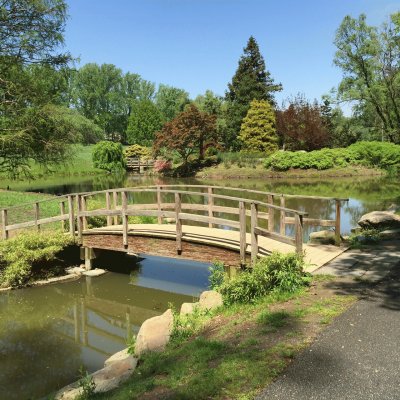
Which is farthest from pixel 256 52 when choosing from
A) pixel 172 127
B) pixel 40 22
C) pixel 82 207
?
pixel 82 207

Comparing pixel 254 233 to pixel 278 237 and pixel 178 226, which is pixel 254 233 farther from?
pixel 178 226

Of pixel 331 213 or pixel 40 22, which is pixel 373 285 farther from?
pixel 40 22

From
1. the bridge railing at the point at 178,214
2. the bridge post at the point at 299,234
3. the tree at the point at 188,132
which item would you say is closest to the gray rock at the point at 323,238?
the bridge railing at the point at 178,214

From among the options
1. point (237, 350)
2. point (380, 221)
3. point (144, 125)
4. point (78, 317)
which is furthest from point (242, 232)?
point (144, 125)

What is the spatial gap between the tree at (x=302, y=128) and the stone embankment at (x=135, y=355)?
41053 millimetres

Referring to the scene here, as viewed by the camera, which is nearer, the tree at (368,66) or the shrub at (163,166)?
the tree at (368,66)

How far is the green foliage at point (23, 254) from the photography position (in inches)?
436

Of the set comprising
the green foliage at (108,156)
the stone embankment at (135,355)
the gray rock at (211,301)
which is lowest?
the stone embankment at (135,355)

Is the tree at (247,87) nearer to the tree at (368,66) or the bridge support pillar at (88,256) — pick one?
the tree at (368,66)

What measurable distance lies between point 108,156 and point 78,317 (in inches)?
1729

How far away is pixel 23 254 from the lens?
442 inches

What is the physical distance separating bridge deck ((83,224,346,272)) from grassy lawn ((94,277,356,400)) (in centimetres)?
170

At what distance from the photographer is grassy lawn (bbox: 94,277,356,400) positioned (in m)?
4.12

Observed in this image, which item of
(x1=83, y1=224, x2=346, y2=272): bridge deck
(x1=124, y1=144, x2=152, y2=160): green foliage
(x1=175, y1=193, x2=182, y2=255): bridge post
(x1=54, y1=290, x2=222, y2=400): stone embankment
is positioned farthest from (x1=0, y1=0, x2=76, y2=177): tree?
(x1=124, y1=144, x2=152, y2=160): green foliage
